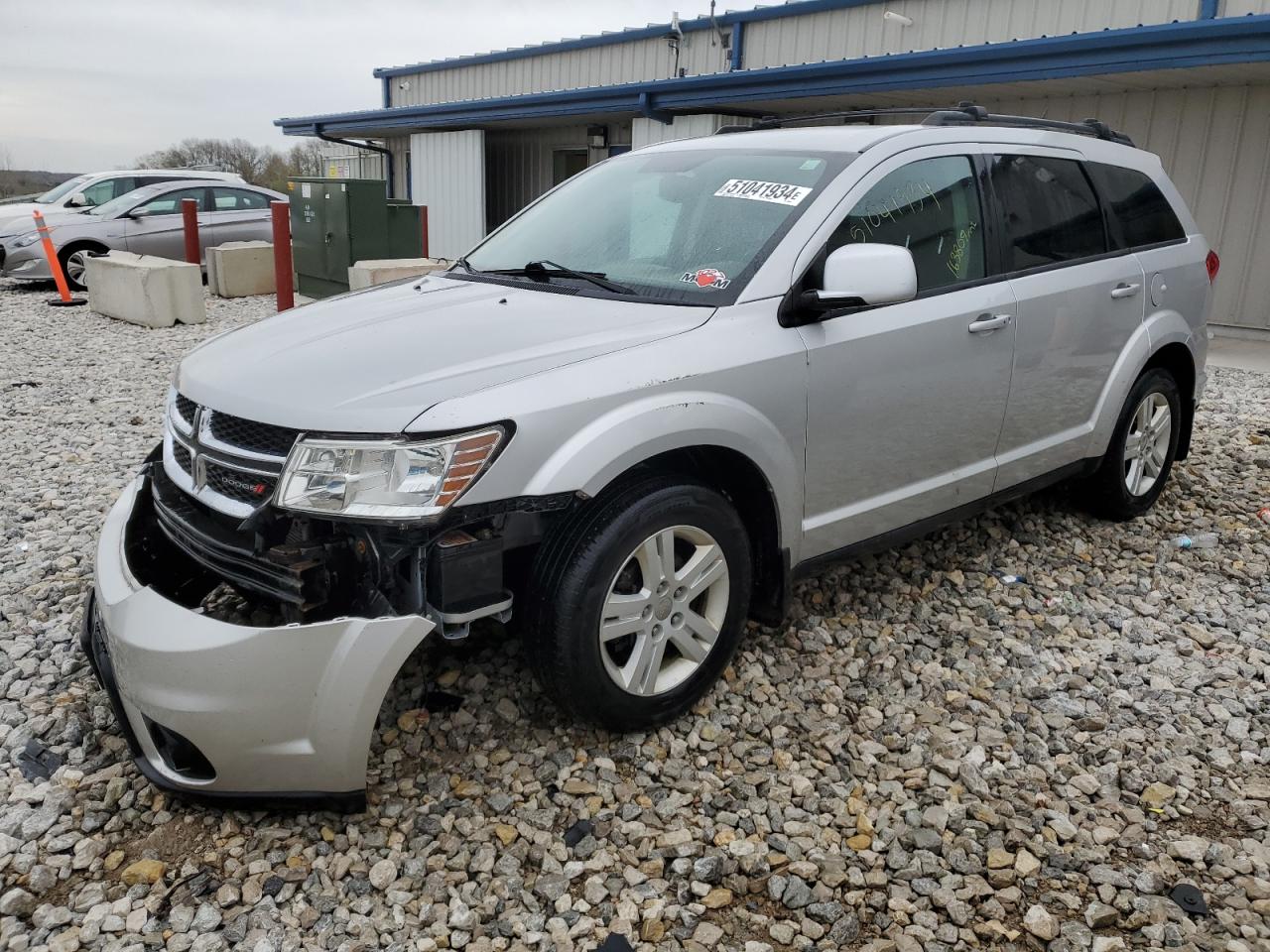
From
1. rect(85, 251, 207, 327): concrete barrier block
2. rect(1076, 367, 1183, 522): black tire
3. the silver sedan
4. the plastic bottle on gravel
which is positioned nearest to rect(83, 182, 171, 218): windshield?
the silver sedan

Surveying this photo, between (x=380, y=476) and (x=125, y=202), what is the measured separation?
45.7 ft

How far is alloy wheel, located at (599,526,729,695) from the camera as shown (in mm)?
2904

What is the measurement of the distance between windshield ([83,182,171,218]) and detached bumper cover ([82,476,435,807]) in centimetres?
1340

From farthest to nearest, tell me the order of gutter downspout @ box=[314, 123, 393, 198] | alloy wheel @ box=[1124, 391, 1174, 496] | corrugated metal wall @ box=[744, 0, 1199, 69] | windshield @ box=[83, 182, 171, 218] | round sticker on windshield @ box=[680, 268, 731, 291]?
gutter downspout @ box=[314, 123, 393, 198] < windshield @ box=[83, 182, 171, 218] < corrugated metal wall @ box=[744, 0, 1199, 69] < alloy wheel @ box=[1124, 391, 1174, 496] < round sticker on windshield @ box=[680, 268, 731, 291]

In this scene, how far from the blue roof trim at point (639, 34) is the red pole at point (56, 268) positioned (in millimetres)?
9283

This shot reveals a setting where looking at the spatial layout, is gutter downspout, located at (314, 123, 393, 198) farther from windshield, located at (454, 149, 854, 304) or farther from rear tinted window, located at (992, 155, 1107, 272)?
rear tinted window, located at (992, 155, 1107, 272)

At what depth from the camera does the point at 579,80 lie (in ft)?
59.9

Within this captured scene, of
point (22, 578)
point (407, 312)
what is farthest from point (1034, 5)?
point (22, 578)

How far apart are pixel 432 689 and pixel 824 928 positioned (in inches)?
59.7

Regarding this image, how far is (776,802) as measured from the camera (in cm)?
289

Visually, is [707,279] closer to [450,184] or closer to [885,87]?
[885,87]

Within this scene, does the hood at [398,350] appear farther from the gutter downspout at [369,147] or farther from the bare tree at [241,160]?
the bare tree at [241,160]

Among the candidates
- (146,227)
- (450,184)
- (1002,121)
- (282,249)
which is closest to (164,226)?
(146,227)

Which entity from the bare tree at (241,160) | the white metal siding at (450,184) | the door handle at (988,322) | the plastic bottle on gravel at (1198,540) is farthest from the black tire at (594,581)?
the bare tree at (241,160)
